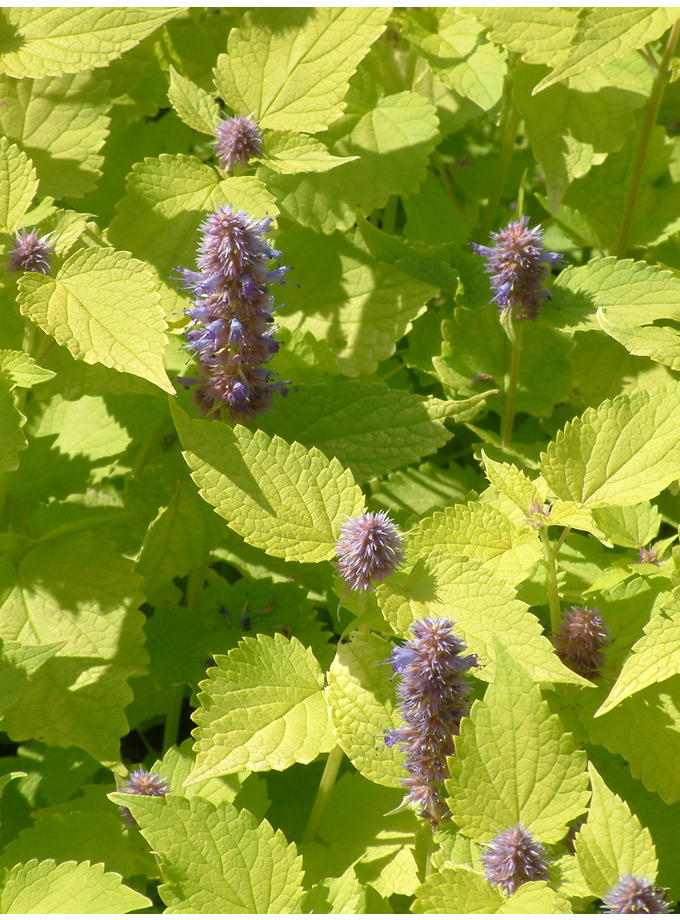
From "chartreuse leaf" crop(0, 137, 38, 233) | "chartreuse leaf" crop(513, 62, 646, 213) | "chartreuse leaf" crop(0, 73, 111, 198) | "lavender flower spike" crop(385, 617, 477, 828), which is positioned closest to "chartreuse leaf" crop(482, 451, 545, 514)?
"lavender flower spike" crop(385, 617, 477, 828)

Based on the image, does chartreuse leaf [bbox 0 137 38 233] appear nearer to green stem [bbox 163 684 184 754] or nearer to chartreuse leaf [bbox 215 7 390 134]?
chartreuse leaf [bbox 215 7 390 134]

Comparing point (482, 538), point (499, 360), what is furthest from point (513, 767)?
point (499, 360)

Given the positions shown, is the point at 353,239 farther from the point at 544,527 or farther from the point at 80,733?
the point at 80,733

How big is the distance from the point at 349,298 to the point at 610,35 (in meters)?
0.94

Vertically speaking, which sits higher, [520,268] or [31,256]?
[31,256]

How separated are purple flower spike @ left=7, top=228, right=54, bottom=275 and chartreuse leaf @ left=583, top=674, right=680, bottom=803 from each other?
1.58 metres

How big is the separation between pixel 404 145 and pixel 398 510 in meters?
1.10

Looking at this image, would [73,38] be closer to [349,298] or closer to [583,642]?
[349,298]

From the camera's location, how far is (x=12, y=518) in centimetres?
268

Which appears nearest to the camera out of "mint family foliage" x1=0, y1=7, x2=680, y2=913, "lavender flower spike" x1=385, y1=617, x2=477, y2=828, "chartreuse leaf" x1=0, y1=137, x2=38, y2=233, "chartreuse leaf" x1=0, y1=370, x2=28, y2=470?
"lavender flower spike" x1=385, y1=617, x2=477, y2=828

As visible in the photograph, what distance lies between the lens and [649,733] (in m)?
1.91

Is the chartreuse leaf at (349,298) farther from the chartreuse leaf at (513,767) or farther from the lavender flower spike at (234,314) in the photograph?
the chartreuse leaf at (513,767)

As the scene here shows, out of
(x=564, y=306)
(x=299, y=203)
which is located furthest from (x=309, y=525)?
(x=299, y=203)

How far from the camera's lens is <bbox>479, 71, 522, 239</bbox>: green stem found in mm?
3006
